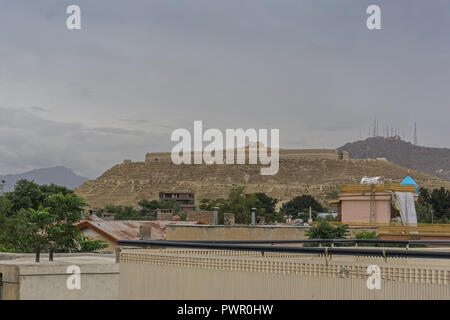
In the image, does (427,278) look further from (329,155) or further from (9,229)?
(329,155)

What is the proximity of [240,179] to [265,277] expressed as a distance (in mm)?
164856

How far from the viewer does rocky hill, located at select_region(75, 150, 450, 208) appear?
167 meters

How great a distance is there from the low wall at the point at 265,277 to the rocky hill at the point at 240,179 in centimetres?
14498

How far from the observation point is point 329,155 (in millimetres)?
194250

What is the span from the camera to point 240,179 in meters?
176

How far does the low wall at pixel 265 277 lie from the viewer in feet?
31.4

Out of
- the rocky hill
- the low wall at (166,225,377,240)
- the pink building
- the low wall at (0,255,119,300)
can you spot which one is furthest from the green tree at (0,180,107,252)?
the rocky hill

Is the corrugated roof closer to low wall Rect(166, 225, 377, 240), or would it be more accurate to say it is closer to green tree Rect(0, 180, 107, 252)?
green tree Rect(0, 180, 107, 252)

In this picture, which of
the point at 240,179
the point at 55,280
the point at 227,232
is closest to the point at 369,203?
the point at 227,232

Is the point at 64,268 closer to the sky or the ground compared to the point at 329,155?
closer to the ground

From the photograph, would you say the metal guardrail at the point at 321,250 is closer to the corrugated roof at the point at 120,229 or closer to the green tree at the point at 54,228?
the green tree at the point at 54,228
